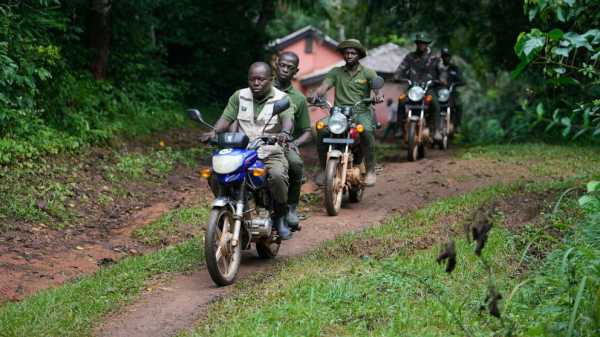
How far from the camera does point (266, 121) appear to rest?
26.3 ft

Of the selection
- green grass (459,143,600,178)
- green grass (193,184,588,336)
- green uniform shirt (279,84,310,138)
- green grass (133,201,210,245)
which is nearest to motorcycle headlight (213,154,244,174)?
green grass (193,184,588,336)

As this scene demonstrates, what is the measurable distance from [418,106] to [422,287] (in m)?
8.80

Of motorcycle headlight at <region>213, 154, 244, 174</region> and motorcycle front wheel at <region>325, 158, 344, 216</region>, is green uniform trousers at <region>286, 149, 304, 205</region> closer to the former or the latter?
motorcycle headlight at <region>213, 154, 244, 174</region>

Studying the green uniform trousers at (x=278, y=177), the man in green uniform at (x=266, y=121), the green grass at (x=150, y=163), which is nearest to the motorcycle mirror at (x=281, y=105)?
the man in green uniform at (x=266, y=121)

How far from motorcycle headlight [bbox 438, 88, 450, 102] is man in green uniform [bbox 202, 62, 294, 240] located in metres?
9.02

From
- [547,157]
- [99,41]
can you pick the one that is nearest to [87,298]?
[547,157]

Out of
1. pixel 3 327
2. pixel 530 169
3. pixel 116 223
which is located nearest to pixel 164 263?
pixel 3 327

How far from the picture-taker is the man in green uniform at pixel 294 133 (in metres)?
8.38

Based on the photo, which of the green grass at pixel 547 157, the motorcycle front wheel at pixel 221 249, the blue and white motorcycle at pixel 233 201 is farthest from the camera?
the green grass at pixel 547 157

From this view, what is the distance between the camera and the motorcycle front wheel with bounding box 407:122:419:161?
14.6 meters

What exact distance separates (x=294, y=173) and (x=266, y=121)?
27.7 inches

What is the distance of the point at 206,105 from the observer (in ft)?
70.0

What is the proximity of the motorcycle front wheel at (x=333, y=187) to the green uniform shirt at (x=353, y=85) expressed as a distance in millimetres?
1147

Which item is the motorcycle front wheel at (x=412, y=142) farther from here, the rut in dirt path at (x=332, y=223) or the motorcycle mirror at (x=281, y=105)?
the motorcycle mirror at (x=281, y=105)
